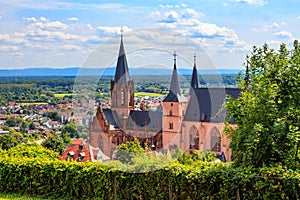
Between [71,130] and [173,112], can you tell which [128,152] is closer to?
[173,112]

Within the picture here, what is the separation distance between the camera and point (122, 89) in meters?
12.1

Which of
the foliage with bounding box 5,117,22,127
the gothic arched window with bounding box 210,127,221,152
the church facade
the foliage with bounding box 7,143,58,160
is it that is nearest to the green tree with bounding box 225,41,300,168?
the church facade

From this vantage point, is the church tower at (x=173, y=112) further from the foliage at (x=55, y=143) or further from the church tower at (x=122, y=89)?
the foliage at (x=55, y=143)

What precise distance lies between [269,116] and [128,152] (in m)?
3.23

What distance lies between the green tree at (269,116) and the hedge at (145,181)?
604 mm

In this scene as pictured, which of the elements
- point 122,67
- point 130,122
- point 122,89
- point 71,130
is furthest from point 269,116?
point 71,130

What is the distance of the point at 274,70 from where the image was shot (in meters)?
9.34

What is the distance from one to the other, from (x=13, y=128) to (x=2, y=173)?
4397 centimetres

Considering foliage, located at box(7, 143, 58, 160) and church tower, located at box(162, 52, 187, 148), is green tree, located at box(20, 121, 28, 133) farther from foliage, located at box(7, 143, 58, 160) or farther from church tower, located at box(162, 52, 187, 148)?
church tower, located at box(162, 52, 187, 148)

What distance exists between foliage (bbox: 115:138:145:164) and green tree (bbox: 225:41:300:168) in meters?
2.14

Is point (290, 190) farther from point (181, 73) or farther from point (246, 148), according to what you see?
point (181, 73)

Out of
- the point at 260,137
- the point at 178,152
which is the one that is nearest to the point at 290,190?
the point at 260,137

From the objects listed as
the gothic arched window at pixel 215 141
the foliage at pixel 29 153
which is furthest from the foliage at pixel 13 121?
the foliage at pixel 29 153

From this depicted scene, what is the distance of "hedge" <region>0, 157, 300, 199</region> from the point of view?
719 centimetres
